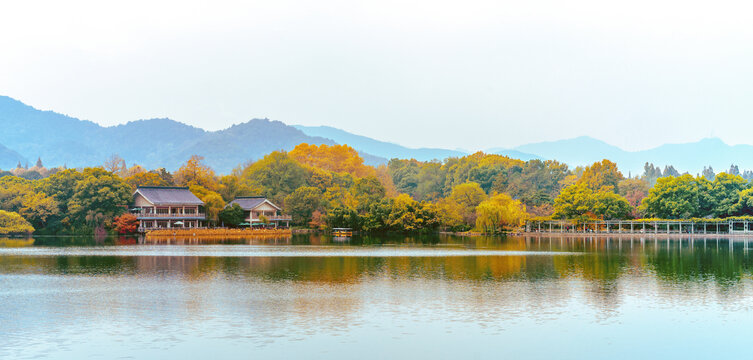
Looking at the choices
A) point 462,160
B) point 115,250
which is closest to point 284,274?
point 115,250

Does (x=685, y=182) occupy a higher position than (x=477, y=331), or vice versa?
(x=685, y=182)

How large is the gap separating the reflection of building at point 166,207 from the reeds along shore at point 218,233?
3.76m

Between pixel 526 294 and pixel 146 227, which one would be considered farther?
pixel 146 227

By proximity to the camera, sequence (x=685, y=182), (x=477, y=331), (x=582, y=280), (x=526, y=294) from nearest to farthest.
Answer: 1. (x=477, y=331)
2. (x=526, y=294)
3. (x=582, y=280)
4. (x=685, y=182)

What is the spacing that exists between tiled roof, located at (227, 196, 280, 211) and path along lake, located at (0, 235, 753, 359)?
44.6m

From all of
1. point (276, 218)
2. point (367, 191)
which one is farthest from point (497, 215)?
point (276, 218)

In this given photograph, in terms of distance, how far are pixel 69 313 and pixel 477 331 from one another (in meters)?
10.4

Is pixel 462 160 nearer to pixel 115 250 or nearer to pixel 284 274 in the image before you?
pixel 115 250

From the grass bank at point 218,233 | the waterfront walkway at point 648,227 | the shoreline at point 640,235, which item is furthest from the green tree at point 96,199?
the waterfront walkway at point 648,227

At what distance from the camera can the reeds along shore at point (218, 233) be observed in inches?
2584

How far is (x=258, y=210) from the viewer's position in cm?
7681

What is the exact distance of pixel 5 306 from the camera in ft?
61.0

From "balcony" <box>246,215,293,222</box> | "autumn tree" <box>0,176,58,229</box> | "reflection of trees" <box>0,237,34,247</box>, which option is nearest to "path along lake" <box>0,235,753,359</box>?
"reflection of trees" <box>0,237,34,247</box>

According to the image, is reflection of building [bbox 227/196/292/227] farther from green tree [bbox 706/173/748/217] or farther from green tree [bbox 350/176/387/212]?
green tree [bbox 706/173/748/217]
